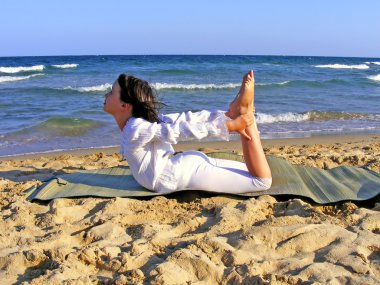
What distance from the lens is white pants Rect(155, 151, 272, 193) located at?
400 cm

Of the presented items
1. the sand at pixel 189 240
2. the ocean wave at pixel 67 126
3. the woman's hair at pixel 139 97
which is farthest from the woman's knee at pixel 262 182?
the ocean wave at pixel 67 126

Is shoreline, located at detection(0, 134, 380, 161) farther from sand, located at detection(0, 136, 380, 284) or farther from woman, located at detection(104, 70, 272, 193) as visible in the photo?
woman, located at detection(104, 70, 272, 193)

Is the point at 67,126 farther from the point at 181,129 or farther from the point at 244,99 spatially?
the point at 244,99

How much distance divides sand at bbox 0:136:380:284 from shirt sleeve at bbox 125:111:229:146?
57 cm

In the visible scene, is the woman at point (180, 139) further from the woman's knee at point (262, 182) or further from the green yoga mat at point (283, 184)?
the green yoga mat at point (283, 184)

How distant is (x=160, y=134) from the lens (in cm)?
366

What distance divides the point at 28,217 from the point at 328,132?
6740mm

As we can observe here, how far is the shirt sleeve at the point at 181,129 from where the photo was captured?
3.60 m

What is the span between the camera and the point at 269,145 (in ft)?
24.6

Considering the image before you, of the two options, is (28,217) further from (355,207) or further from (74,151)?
(74,151)

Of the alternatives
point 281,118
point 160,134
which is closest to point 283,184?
point 160,134

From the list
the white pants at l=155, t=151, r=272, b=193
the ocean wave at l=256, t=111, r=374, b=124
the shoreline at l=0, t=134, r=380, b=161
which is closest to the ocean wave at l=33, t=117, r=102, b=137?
the shoreline at l=0, t=134, r=380, b=161

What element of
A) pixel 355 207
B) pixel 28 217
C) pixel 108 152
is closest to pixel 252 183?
pixel 355 207

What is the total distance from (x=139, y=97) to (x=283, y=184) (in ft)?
4.92
